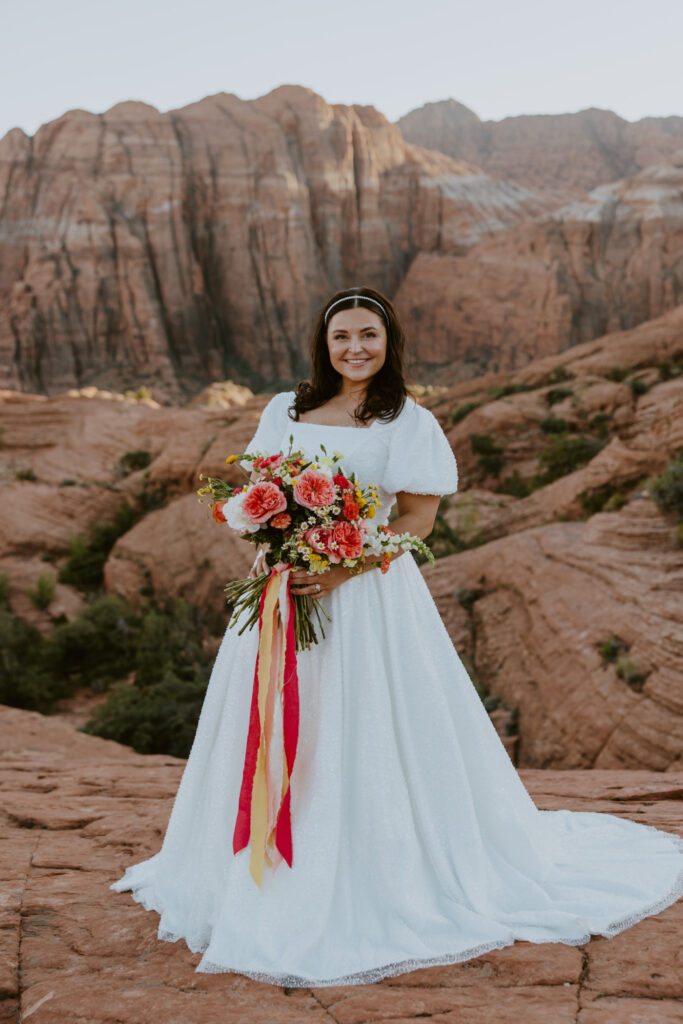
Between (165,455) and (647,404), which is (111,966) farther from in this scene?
(165,455)

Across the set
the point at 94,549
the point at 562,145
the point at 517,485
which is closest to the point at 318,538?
the point at 517,485

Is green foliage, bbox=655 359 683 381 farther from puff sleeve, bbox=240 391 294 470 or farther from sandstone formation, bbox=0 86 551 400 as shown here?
sandstone formation, bbox=0 86 551 400

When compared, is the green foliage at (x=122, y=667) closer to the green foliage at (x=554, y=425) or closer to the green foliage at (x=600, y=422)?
the green foliage at (x=554, y=425)

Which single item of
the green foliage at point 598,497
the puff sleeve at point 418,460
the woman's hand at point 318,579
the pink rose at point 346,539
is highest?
the puff sleeve at point 418,460

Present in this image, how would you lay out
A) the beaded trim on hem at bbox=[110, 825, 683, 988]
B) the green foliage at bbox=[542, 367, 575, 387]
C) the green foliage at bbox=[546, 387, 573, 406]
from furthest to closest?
the green foliage at bbox=[542, 367, 575, 387]
the green foliage at bbox=[546, 387, 573, 406]
the beaded trim on hem at bbox=[110, 825, 683, 988]

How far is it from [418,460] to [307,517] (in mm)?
494

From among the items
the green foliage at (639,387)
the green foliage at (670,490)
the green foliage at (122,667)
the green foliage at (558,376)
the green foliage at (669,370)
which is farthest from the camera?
the green foliage at (558,376)

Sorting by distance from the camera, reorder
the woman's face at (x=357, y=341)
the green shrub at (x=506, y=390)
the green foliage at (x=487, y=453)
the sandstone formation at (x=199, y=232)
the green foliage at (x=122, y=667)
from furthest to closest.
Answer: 1. the sandstone formation at (x=199, y=232)
2. the green shrub at (x=506, y=390)
3. the green foliage at (x=487, y=453)
4. the green foliage at (x=122, y=667)
5. the woman's face at (x=357, y=341)

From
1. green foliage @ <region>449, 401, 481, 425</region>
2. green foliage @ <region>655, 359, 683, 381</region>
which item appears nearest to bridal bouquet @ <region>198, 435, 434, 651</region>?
green foliage @ <region>449, 401, 481, 425</region>

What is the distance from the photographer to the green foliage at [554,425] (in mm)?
14281

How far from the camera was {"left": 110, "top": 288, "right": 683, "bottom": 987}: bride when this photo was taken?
2.46m

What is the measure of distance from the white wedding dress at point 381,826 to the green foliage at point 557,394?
1304cm

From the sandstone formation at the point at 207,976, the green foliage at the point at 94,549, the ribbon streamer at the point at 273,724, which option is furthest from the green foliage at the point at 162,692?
the ribbon streamer at the point at 273,724

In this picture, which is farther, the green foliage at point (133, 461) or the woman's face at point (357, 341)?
the green foliage at point (133, 461)
